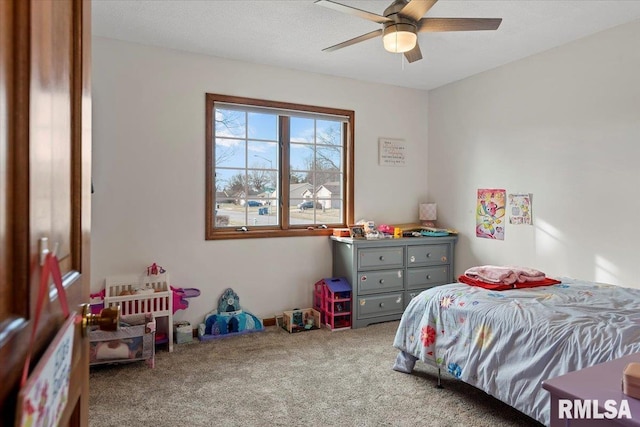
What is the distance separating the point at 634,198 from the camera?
2.85 m

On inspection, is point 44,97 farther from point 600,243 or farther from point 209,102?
point 600,243

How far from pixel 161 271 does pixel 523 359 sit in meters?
2.75

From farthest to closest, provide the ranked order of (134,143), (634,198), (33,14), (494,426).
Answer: (134,143) → (634,198) → (494,426) → (33,14)

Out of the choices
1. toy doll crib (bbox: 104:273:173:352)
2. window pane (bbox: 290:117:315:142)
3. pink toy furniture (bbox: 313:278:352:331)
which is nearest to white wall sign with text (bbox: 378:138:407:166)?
window pane (bbox: 290:117:315:142)

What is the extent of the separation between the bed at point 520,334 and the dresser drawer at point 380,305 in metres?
1.05

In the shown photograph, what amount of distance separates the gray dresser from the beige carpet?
2.01 feet

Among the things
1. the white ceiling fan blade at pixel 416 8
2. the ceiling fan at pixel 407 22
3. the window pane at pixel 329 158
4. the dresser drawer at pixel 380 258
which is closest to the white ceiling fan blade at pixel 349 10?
the ceiling fan at pixel 407 22

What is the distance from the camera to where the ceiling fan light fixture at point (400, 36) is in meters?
2.35

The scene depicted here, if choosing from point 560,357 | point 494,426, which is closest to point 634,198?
point 560,357

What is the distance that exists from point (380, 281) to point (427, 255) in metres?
0.62

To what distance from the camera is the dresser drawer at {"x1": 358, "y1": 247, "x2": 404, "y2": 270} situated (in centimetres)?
382

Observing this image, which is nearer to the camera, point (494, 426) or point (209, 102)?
point (494, 426)

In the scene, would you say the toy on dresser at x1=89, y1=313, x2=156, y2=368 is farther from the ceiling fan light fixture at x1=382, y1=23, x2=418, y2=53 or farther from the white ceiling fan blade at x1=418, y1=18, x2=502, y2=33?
the white ceiling fan blade at x1=418, y1=18, x2=502, y2=33

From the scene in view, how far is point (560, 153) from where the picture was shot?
333 centimetres
